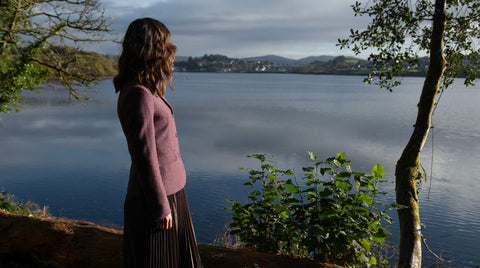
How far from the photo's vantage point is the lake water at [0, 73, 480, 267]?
987cm

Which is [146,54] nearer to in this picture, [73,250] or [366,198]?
[366,198]

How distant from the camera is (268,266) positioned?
3012 millimetres

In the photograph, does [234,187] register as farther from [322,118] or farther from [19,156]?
[322,118]

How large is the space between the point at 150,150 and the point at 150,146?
0.02 metres

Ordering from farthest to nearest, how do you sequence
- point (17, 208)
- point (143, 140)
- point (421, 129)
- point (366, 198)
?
point (17, 208) < point (421, 129) < point (366, 198) < point (143, 140)

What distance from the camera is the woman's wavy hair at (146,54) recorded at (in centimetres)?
180

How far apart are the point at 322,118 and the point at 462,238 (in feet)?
59.2

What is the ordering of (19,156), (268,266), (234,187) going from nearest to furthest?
(268,266), (234,187), (19,156)

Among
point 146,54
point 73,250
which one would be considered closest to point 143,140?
point 146,54

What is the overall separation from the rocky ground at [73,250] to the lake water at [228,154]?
171cm

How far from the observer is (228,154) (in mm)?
16047

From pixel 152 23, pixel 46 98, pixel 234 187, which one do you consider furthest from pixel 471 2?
pixel 46 98

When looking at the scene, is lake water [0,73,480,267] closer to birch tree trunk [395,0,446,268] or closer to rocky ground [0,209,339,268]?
birch tree trunk [395,0,446,268]

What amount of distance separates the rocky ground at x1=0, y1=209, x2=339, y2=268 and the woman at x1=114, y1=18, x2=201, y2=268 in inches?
44.0
